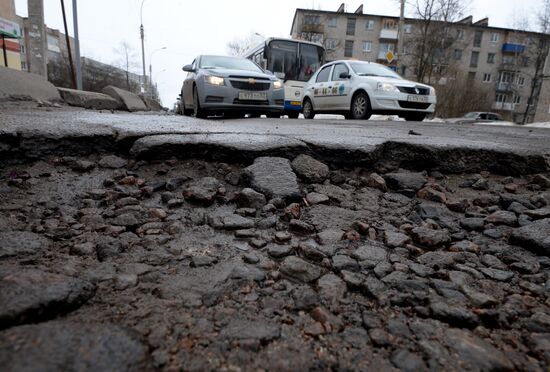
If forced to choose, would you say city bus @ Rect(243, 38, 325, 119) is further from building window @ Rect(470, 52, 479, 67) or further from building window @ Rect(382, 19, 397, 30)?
building window @ Rect(470, 52, 479, 67)

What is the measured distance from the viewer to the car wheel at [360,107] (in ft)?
25.6

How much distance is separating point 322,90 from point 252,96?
3.18m

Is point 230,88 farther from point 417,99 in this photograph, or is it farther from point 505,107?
point 505,107

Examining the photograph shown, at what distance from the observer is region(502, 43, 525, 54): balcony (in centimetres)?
4403

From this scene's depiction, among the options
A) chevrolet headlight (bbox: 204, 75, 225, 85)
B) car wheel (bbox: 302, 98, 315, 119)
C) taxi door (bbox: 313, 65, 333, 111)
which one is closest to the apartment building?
car wheel (bbox: 302, 98, 315, 119)

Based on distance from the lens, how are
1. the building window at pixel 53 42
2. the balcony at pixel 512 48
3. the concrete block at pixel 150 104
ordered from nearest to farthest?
the concrete block at pixel 150 104, the balcony at pixel 512 48, the building window at pixel 53 42

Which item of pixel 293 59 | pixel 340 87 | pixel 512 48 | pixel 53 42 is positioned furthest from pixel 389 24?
pixel 53 42

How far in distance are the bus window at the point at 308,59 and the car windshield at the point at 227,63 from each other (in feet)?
17.1

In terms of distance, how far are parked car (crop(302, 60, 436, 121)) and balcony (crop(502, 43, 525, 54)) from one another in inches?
1886

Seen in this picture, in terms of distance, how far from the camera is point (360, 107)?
315 inches

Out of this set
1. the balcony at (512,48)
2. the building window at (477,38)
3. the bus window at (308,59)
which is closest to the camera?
the bus window at (308,59)

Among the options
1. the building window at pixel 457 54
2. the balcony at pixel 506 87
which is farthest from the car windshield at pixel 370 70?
A: the balcony at pixel 506 87

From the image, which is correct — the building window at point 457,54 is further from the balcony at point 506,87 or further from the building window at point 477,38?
the balcony at point 506,87

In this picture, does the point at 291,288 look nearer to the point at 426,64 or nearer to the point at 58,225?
the point at 58,225
